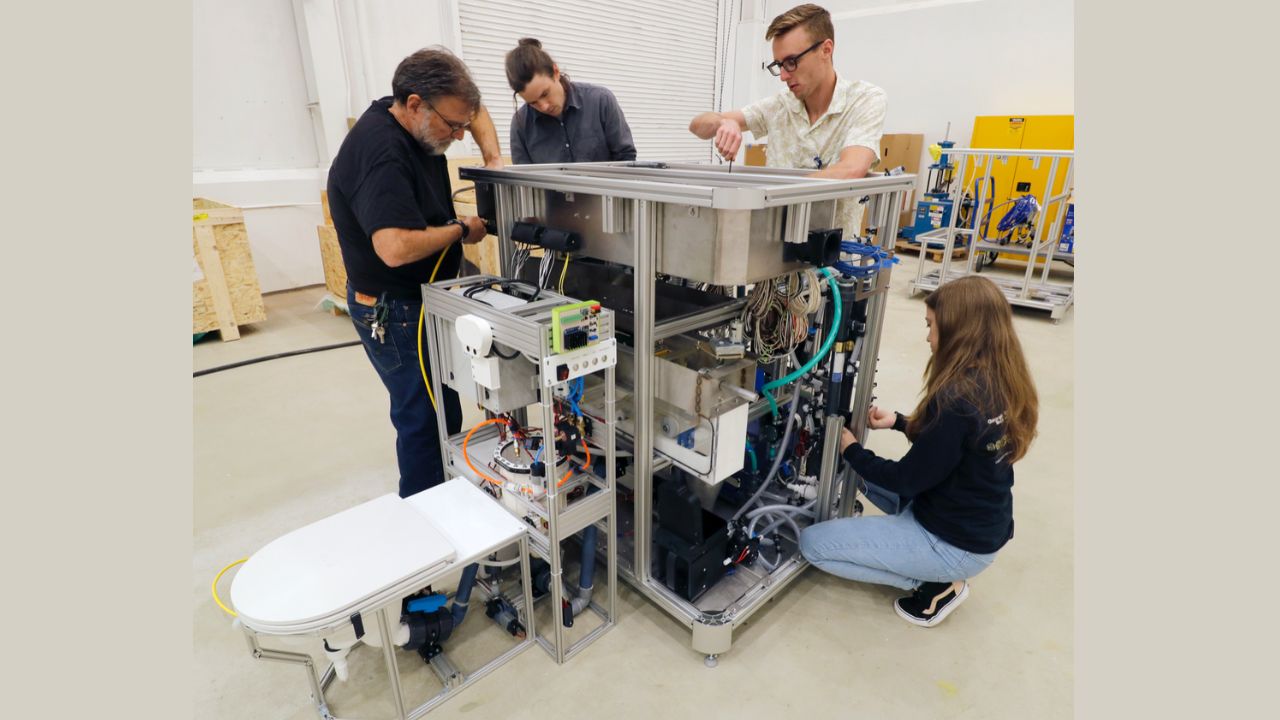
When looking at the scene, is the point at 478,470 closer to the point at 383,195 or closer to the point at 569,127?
the point at 383,195

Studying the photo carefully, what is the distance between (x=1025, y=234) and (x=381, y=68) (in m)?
5.85

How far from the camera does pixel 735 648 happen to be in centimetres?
176

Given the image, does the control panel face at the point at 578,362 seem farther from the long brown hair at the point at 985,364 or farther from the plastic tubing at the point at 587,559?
the long brown hair at the point at 985,364

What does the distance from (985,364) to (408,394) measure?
5.51 feet

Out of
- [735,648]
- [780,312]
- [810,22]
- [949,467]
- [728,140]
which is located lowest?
[735,648]

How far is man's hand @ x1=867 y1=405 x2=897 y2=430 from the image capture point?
1.94 metres

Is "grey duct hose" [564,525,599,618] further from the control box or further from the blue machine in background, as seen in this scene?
the blue machine in background

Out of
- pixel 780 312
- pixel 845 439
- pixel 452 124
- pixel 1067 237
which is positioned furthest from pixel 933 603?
pixel 1067 237

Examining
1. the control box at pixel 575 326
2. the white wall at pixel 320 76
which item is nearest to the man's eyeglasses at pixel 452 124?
the control box at pixel 575 326

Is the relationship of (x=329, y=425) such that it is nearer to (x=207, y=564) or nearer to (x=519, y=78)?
(x=207, y=564)

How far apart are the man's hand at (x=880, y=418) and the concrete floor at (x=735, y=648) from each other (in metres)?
0.54

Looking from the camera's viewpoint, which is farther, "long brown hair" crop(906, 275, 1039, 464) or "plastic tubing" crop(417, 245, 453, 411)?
"plastic tubing" crop(417, 245, 453, 411)

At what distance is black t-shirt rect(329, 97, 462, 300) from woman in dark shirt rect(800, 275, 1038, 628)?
143 centimetres

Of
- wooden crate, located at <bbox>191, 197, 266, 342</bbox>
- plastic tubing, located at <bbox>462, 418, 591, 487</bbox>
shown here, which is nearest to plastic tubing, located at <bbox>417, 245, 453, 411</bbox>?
plastic tubing, located at <bbox>462, 418, 591, 487</bbox>
